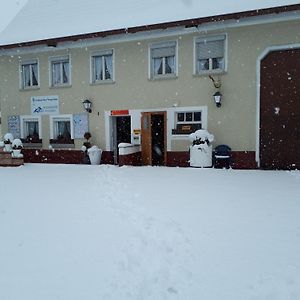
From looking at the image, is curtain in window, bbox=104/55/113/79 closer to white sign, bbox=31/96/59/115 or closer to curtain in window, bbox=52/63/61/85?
curtain in window, bbox=52/63/61/85

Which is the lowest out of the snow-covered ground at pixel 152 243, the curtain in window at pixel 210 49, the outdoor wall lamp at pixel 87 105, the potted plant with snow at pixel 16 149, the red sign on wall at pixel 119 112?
the snow-covered ground at pixel 152 243

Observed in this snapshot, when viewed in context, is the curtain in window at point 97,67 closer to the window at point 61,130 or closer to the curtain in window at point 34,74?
the window at point 61,130

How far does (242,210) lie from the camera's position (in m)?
5.45

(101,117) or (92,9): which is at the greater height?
(92,9)

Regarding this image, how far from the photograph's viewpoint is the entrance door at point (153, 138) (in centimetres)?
1271

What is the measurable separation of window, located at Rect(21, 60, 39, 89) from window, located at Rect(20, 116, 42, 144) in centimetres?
167

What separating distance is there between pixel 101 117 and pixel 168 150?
3.52 metres

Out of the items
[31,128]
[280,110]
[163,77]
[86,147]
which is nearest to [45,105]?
[31,128]

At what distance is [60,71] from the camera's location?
1426cm

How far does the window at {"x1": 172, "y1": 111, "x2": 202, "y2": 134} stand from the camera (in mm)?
11906

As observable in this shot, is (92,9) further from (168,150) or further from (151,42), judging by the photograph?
(168,150)

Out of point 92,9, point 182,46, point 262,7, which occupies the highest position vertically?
point 92,9

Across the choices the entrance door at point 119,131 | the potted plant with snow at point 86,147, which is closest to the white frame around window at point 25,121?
the potted plant with snow at point 86,147

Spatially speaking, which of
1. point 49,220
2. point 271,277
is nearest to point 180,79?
point 49,220
